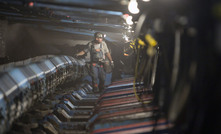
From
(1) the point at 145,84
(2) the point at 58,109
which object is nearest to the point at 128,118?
(1) the point at 145,84

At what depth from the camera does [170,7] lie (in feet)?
8.78

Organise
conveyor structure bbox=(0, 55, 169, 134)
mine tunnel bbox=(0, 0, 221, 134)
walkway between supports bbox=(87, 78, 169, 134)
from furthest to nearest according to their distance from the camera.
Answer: conveyor structure bbox=(0, 55, 169, 134), walkway between supports bbox=(87, 78, 169, 134), mine tunnel bbox=(0, 0, 221, 134)

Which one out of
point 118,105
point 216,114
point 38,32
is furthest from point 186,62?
point 38,32

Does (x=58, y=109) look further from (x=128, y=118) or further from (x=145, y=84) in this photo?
(x=128, y=118)

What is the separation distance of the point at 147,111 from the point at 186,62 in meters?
1.46

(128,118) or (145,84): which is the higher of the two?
(145,84)

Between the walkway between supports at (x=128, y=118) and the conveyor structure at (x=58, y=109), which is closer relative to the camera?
the walkway between supports at (x=128, y=118)

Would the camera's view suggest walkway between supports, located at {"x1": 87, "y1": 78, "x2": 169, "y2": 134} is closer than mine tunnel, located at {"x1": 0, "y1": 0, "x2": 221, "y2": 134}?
No

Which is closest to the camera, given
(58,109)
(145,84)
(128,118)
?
(128,118)

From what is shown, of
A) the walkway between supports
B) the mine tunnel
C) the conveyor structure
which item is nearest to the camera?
the mine tunnel

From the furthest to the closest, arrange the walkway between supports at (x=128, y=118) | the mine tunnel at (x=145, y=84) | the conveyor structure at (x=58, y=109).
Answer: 1. the conveyor structure at (x=58, y=109)
2. the walkway between supports at (x=128, y=118)
3. the mine tunnel at (x=145, y=84)

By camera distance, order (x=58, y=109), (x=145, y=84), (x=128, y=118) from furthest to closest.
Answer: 1. (x=58, y=109)
2. (x=145, y=84)
3. (x=128, y=118)

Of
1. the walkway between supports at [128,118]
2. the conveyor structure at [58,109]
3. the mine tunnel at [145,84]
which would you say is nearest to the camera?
the mine tunnel at [145,84]

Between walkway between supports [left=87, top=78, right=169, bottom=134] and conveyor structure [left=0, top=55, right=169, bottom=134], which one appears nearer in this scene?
walkway between supports [left=87, top=78, right=169, bottom=134]
